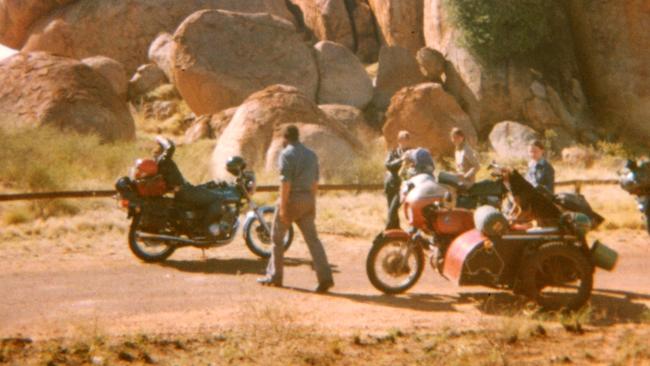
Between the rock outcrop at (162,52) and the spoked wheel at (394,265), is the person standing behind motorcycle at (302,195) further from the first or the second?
the rock outcrop at (162,52)

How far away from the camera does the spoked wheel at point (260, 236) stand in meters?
12.0

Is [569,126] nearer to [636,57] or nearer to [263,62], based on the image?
[636,57]

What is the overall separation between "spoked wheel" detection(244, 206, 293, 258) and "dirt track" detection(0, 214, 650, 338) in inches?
6.9

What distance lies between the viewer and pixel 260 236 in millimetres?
12102

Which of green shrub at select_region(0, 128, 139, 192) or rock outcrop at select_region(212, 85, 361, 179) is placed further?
rock outcrop at select_region(212, 85, 361, 179)

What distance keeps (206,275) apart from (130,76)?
101 ft

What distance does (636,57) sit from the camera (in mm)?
31656

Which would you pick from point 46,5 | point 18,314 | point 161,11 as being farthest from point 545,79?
point 18,314

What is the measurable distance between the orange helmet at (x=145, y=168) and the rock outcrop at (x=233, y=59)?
764 inches

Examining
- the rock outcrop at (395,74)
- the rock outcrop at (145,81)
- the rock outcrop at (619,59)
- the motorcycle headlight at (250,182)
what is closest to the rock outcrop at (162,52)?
the rock outcrop at (145,81)

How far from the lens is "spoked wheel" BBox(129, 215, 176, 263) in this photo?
1183cm

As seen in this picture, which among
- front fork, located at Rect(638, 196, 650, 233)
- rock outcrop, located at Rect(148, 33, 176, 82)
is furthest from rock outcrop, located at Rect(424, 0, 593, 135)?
front fork, located at Rect(638, 196, 650, 233)

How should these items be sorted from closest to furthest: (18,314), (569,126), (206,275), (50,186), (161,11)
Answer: (18,314) < (206,275) < (50,186) < (569,126) < (161,11)

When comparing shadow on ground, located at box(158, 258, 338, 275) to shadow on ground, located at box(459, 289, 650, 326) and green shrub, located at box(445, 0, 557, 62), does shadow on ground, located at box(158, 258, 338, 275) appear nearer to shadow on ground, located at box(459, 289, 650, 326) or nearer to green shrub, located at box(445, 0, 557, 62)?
shadow on ground, located at box(459, 289, 650, 326)
